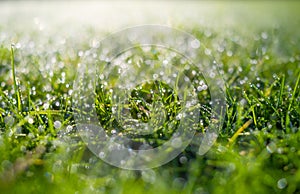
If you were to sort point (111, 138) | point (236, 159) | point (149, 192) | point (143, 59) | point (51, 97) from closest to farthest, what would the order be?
point (149, 192)
point (236, 159)
point (111, 138)
point (51, 97)
point (143, 59)

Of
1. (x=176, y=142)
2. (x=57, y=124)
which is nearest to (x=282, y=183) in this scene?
(x=176, y=142)

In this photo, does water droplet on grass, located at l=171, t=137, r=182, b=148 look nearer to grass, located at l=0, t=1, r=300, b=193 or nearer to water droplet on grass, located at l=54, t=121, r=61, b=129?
grass, located at l=0, t=1, r=300, b=193

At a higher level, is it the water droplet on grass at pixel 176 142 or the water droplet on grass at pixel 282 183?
the water droplet on grass at pixel 176 142

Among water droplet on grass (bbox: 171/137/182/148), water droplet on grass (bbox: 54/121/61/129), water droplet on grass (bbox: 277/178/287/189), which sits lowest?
water droplet on grass (bbox: 277/178/287/189)

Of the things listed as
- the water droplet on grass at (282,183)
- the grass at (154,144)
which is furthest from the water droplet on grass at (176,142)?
the water droplet on grass at (282,183)

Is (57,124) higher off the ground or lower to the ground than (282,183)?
higher

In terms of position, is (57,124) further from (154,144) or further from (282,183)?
(282,183)

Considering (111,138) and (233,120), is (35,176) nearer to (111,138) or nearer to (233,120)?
(111,138)

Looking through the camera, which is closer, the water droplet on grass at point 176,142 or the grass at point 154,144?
the grass at point 154,144

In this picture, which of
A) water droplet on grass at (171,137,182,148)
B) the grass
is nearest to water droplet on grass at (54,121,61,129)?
the grass

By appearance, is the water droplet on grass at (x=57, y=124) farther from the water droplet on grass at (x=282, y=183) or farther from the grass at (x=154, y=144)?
the water droplet on grass at (x=282, y=183)

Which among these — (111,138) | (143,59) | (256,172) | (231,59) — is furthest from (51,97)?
(231,59)
